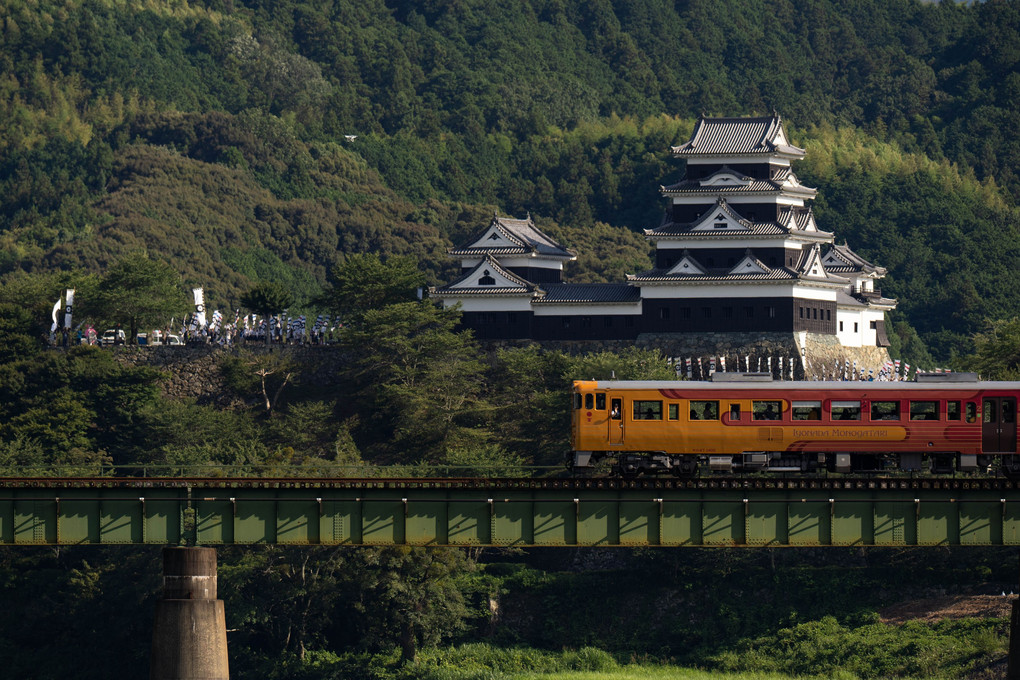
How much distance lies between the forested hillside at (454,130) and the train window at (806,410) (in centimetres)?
8160

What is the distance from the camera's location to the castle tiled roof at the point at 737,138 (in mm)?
100312

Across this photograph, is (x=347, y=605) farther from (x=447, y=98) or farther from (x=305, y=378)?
(x=447, y=98)

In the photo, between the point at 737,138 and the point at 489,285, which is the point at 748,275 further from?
the point at 489,285

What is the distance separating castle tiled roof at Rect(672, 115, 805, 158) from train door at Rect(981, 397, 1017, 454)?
1801 inches

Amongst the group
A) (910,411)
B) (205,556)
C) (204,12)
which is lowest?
(205,556)

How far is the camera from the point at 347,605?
76562 millimetres

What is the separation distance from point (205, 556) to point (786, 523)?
16101 mm

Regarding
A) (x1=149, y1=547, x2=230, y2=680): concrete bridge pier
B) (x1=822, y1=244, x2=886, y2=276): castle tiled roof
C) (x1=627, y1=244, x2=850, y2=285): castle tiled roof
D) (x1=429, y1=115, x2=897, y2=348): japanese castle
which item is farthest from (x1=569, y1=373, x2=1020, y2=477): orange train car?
(x1=822, y1=244, x2=886, y2=276): castle tiled roof

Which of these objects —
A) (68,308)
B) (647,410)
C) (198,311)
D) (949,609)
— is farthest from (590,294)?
(647,410)

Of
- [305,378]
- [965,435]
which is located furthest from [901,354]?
[965,435]

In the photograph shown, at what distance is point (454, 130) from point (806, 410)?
12545cm

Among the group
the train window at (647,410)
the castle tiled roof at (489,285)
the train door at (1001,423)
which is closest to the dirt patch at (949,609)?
the train door at (1001,423)

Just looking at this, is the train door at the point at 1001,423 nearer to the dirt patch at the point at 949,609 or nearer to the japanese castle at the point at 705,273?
the dirt patch at the point at 949,609

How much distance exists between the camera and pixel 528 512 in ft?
171
